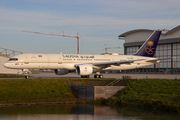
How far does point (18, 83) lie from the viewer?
2678 cm

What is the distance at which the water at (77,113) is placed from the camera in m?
17.5

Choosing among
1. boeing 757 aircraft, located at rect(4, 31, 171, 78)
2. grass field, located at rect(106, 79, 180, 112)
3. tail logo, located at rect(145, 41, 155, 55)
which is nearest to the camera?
grass field, located at rect(106, 79, 180, 112)

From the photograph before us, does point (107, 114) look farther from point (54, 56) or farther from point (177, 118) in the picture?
point (54, 56)

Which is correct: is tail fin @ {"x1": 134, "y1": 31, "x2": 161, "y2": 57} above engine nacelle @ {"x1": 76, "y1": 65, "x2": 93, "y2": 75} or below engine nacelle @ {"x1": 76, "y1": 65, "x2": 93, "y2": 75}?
above

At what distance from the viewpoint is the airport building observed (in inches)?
2899

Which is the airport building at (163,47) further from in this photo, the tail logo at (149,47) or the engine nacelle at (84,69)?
the engine nacelle at (84,69)

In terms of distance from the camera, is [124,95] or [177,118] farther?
[124,95]

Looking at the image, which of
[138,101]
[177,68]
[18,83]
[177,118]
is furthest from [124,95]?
[177,68]

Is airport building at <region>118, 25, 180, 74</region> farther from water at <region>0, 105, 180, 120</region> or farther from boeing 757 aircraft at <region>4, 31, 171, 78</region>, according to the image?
water at <region>0, 105, 180, 120</region>

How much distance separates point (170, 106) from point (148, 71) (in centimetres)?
6532

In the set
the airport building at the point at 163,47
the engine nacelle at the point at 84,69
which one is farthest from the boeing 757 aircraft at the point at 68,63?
the airport building at the point at 163,47

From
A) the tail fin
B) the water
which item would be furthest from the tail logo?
the water

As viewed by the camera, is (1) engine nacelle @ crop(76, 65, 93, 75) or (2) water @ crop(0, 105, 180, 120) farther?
(1) engine nacelle @ crop(76, 65, 93, 75)

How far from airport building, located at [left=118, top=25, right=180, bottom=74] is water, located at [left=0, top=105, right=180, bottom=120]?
190ft
